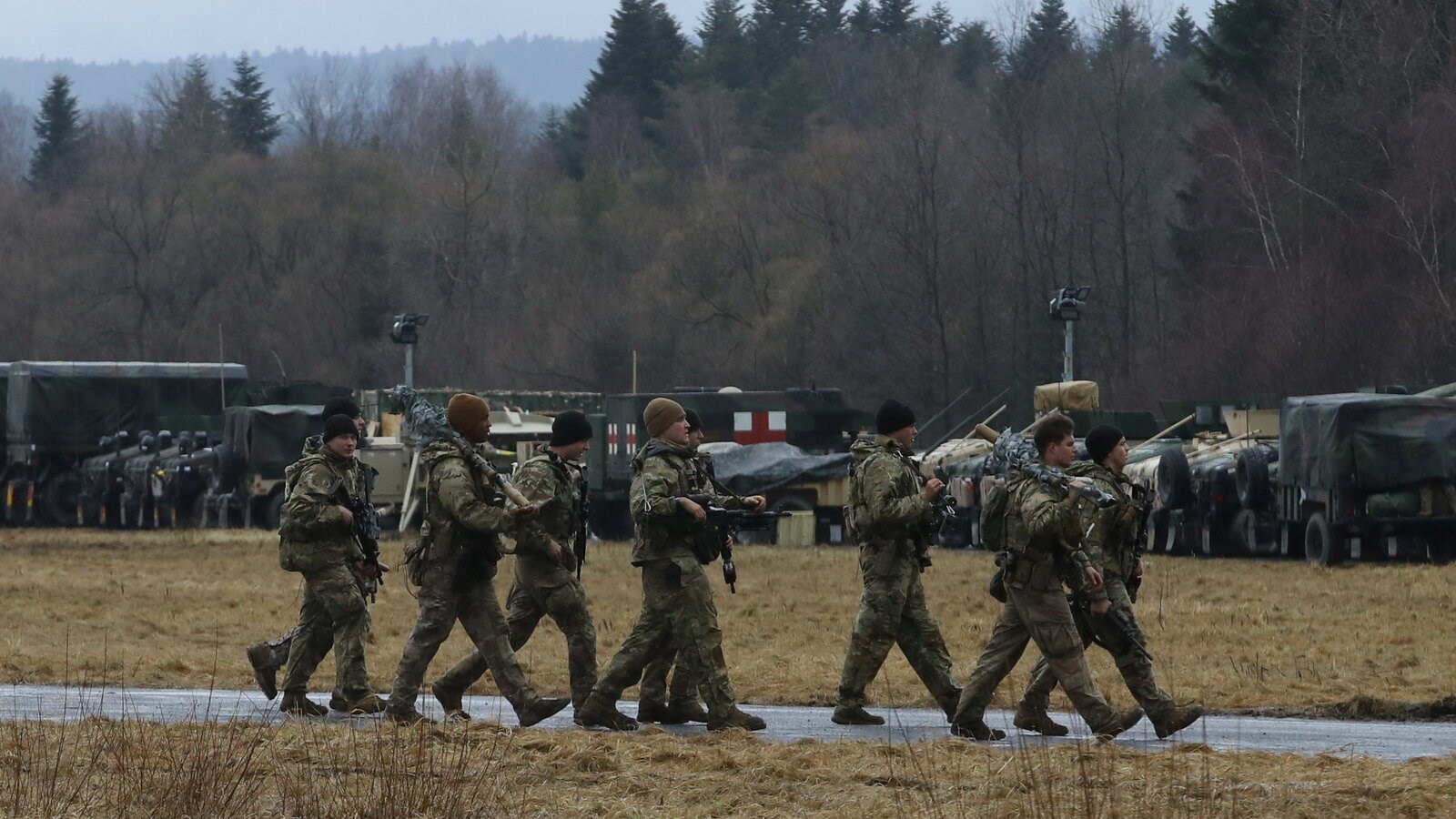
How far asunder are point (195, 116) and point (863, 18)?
97.9 feet

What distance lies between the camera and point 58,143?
10781 centimetres

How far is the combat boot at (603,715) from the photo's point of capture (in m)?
11.8

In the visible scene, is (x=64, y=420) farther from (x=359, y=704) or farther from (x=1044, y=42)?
(x=1044, y=42)

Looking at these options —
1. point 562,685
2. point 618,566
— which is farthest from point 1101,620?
point 618,566

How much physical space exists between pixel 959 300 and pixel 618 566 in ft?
118

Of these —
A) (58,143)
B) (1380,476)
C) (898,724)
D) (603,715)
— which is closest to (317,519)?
(603,715)

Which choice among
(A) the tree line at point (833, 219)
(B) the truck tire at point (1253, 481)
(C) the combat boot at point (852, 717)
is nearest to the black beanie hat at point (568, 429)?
(C) the combat boot at point (852, 717)

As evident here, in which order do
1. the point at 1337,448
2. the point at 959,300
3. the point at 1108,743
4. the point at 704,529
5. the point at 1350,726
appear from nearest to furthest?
the point at 1108,743
the point at 704,529
the point at 1350,726
the point at 1337,448
the point at 959,300

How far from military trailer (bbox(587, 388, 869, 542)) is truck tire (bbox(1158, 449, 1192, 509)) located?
7288 millimetres

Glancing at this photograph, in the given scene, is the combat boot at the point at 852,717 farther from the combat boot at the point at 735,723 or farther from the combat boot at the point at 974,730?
the combat boot at the point at 974,730

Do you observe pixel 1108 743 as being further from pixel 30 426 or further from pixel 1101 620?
pixel 30 426

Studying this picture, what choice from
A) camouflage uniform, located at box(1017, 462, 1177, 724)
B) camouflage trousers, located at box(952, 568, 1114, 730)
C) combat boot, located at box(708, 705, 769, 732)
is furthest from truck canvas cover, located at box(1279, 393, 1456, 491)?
combat boot, located at box(708, 705, 769, 732)

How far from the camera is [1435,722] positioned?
12602 millimetres

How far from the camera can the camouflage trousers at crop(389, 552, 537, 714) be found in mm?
11758
